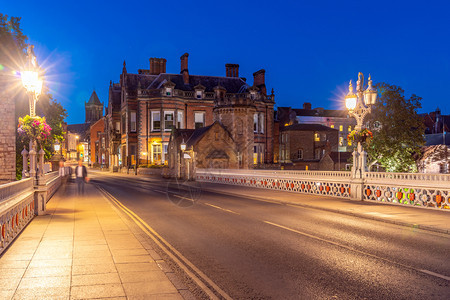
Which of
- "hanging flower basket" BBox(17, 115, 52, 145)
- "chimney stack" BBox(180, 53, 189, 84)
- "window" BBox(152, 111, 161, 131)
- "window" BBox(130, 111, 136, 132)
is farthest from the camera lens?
"chimney stack" BBox(180, 53, 189, 84)

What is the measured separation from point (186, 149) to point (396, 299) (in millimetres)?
38619

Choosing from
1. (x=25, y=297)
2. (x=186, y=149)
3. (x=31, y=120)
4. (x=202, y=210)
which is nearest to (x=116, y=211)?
(x=202, y=210)

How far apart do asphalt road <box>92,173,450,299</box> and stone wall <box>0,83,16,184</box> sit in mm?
16862

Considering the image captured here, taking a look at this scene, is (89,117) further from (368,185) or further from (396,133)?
(368,185)

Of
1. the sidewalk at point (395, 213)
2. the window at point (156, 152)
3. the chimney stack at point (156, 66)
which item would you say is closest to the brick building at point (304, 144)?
the window at point (156, 152)

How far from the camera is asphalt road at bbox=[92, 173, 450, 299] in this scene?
6121 mm

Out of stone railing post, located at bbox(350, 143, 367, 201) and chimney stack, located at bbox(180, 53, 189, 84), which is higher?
chimney stack, located at bbox(180, 53, 189, 84)

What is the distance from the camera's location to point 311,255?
27.4 feet

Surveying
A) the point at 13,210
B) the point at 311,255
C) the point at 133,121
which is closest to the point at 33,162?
the point at 13,210

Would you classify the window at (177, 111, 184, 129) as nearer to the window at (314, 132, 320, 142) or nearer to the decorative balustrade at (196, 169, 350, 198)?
the decorative balustrade at (196, 169, 350, 198)

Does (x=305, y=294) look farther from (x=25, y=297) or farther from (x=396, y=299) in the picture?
(x=25, y=297)

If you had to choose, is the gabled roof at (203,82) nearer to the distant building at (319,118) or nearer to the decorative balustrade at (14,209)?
the distant building at (319,118)

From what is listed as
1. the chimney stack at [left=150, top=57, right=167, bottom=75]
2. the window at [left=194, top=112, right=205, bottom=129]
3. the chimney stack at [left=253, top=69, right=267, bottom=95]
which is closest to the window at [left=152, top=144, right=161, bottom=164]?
the window at [left=194, top=112, right=205, bottom=129]

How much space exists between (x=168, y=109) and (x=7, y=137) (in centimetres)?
3333
